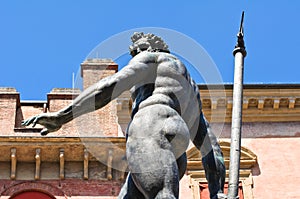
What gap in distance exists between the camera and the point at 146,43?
940cm

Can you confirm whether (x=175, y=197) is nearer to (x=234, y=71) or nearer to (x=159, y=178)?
(x=159, y=178)

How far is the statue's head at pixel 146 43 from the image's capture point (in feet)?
30.8

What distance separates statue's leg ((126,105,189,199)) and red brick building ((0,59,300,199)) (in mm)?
17306

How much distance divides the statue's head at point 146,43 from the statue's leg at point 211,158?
68 cm

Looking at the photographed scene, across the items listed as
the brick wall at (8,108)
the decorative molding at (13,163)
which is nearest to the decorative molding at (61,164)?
the decorative molding at (13,163)

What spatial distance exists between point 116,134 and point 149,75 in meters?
18.8

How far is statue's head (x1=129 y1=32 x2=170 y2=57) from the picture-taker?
9383 millimetres

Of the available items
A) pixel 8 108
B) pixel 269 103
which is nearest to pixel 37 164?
pixel 8 108

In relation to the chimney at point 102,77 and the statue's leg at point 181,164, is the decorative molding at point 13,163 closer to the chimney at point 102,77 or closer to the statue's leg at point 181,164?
the chimney at point 102,77

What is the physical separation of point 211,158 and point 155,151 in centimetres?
76

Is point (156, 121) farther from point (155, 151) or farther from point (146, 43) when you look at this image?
point (146, 43)

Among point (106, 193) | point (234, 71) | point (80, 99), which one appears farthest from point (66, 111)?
point (106, 193)

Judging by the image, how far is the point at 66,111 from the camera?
874 cm

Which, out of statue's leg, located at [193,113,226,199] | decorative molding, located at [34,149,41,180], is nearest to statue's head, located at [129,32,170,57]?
statue's leg, located at [193,113,226,199]
